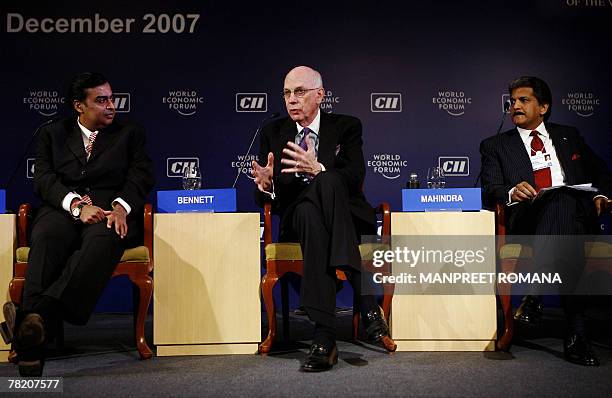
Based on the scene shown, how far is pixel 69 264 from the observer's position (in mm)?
2988

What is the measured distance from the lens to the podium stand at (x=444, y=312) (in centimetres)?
331

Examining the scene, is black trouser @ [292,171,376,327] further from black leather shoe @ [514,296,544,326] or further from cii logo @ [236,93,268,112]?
cii logo @ [236,93,268,112]

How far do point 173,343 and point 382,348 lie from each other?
102 centimetres

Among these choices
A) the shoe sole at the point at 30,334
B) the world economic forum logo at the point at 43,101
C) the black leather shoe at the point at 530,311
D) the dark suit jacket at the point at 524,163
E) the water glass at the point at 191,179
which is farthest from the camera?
the world economic forum logo at the point at 43,101

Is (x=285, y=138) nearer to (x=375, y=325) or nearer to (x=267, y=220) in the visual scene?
(x=267, y=220)

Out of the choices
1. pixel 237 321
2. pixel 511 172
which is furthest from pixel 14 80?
pixel 511 172

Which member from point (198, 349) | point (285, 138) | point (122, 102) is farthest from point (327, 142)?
point (122, 102)

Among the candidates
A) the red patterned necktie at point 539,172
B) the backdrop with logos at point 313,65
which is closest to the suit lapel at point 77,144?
the backdrop with logos at point 313,65

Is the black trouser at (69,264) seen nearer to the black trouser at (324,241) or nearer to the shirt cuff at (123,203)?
the shirt cuff at (123,203)

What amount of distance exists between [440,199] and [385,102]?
1.84 metres

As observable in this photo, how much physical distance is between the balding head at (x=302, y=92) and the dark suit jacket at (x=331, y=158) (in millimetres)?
90

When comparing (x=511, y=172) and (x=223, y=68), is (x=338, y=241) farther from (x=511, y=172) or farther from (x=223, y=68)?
(x=223, y=68)

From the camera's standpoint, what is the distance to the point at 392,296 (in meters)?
3.34

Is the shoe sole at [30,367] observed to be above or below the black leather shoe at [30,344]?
below
